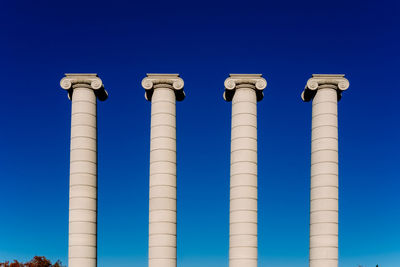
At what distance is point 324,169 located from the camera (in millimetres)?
54188

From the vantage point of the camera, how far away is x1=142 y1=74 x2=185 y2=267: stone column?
5203 centimetres

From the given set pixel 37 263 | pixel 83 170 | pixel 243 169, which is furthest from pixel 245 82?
pixel 37 263

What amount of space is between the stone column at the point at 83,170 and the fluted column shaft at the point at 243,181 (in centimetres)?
1951

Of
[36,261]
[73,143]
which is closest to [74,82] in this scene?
[73,143]

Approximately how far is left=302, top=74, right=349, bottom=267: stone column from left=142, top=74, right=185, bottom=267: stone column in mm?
19854

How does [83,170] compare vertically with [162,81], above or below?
below

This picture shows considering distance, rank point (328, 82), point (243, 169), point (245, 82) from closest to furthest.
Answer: point (243, 169) → point (245, 82) → point (328, 82)

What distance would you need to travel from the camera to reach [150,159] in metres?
54.8

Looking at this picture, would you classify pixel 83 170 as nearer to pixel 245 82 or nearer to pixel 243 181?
pixel 243 181

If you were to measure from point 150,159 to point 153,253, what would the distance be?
12.9m

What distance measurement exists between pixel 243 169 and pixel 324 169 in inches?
454

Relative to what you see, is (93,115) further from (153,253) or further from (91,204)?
(153,253)

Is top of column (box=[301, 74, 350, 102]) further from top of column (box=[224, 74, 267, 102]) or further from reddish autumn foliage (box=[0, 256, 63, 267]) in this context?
reddish autumn foliage (box=[0, 256, 63, 267])

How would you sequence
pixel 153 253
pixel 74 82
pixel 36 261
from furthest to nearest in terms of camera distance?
1. pixel 36 261
2. pixel 74 82
3. pixel 153 253
